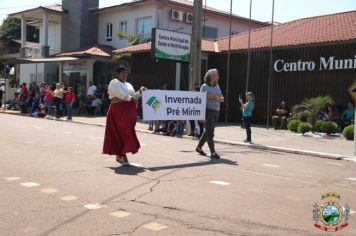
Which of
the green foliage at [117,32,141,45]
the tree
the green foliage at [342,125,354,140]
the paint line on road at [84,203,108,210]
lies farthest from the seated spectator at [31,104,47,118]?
the tree

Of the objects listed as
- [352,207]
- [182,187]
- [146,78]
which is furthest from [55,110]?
[352,207]

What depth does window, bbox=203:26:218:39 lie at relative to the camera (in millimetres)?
35094

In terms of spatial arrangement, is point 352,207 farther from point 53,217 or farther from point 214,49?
point 214,49

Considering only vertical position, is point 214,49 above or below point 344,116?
above

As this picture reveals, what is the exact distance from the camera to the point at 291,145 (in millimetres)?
14984

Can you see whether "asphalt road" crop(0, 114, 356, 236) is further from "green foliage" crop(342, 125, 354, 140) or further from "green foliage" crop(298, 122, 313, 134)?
"green foliage" crop(298, 122, 313, 134)

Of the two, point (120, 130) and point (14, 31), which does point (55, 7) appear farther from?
point (120, 130)

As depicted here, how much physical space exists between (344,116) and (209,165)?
11.0 meters

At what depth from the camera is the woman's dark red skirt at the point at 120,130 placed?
9078 mm

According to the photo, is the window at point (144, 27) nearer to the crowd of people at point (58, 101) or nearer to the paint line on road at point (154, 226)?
the crowd of people at point (58, 101)

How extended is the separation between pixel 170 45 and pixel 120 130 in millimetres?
9816

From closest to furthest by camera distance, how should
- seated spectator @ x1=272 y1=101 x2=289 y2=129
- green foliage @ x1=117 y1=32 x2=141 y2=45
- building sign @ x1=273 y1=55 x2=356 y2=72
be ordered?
1. building sign @ x1=273 y1=55 x2=356 y2=72
2. seated spectator @ x1=272 y1=101 x2=289 y2=129
3. green foliage @ x1=117 y1=32 x2=141 y2=45

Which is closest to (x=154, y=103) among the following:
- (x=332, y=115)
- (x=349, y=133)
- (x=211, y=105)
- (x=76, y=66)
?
(x=211, y=105)

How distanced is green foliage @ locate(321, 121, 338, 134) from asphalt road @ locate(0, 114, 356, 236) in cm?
640
